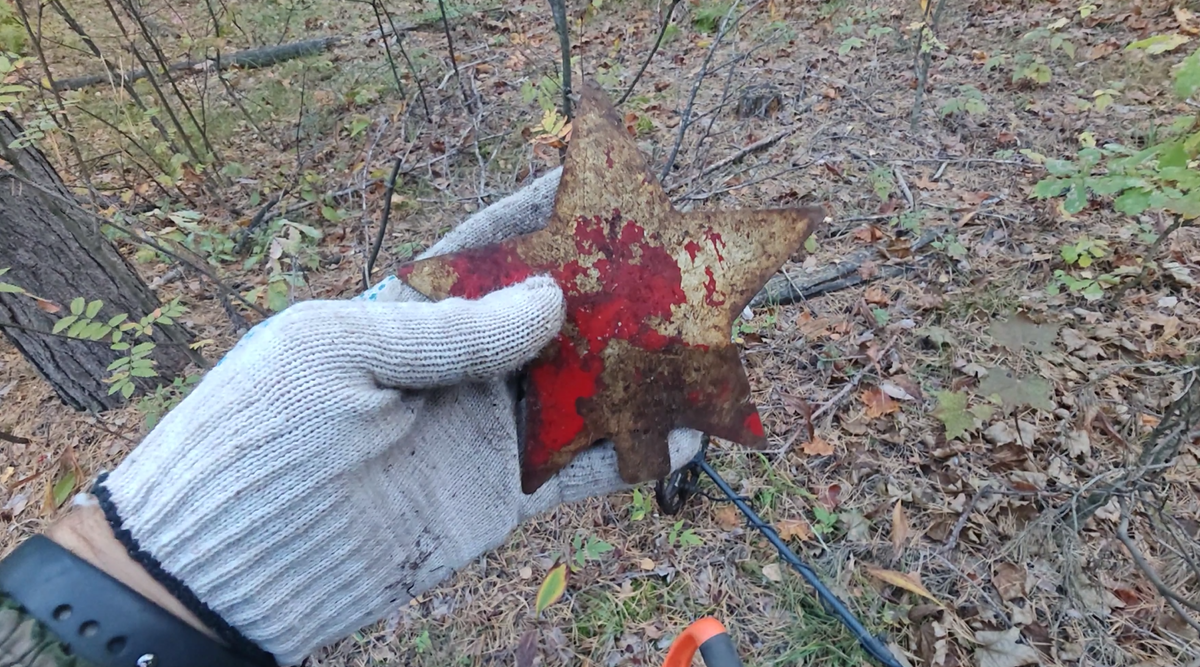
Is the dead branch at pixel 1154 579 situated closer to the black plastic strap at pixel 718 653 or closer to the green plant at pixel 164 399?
the black plastic strap at pixel 718 653

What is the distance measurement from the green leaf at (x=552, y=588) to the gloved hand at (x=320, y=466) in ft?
1.91

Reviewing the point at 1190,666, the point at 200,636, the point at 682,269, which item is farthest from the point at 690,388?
the point at 1190,666

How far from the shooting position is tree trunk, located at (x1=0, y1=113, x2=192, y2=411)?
91.7 inches

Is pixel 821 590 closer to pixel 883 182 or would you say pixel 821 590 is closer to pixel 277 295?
pixel 277 295

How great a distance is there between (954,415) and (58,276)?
3.42 m

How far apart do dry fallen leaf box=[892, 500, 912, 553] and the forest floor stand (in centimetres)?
1

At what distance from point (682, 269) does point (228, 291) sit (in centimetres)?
169

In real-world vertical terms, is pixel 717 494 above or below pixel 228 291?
below

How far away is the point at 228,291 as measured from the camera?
2205 millimetres

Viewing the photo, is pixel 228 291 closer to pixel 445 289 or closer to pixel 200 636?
pixel 445 289

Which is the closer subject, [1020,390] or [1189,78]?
[1189,78]

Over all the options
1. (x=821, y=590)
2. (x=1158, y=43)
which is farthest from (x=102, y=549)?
(x=1158, y=43)

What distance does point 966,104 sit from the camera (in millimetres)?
3307

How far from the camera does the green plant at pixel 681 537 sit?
208 centimetres
